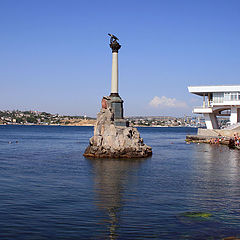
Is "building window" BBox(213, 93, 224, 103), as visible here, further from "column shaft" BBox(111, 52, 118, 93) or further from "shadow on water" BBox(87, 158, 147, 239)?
"shadow on water" BBox(87, 158, 147, 239)

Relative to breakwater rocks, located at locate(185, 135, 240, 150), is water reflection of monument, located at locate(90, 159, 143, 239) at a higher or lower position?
lower

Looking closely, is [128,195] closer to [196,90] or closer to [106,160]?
[106,160]

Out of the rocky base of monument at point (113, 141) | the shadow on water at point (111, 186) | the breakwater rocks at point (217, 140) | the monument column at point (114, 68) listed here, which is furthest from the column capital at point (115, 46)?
the breakwater rocks at point (217, 140)

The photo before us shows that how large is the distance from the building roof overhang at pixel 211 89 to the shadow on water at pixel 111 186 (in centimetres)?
3989

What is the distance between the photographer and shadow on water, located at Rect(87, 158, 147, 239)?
13.4 metres

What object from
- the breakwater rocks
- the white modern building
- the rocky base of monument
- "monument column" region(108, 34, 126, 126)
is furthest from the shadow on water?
the white modern building

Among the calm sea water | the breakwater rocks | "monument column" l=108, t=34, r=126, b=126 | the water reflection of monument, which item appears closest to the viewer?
the calm sea water

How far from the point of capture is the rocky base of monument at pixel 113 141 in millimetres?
36000

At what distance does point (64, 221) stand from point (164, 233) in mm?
3872

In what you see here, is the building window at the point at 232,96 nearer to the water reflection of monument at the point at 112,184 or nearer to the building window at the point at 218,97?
the building window at the point at 218,97

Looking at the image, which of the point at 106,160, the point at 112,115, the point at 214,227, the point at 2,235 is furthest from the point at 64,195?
the point at 112,115

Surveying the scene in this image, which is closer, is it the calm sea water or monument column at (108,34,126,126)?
the calm sea water

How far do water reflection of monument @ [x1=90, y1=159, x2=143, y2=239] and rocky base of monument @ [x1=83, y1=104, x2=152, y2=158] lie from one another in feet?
7.69

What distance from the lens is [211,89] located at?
69.7 meters
